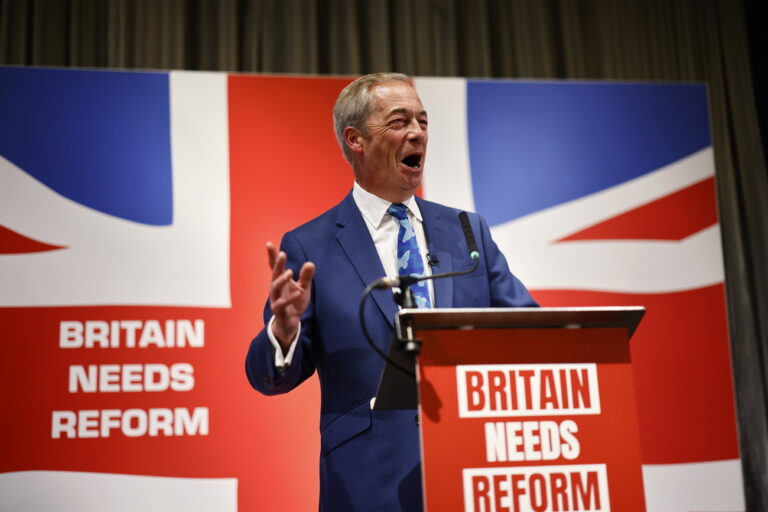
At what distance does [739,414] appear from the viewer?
3.80m

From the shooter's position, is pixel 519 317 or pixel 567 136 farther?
pixel 567 136

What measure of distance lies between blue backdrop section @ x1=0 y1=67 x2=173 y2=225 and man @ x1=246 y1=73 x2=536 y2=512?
42.3 inches

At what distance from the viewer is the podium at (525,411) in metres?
1.48

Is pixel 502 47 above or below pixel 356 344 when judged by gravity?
above

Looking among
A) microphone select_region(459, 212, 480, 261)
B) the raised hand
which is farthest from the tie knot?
the raised hand

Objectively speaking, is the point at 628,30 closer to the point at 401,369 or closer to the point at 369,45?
the point at 369,45

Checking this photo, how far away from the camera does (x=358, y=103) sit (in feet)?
7.89

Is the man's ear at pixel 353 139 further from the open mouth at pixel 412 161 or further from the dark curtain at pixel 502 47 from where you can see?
the dark curtain at pixel 502 47

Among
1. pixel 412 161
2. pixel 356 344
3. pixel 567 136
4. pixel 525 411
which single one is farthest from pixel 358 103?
pixel 567 136

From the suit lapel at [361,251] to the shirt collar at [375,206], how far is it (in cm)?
→ 3

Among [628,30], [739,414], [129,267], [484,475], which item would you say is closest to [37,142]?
[129,267]

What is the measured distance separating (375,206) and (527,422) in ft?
3.11

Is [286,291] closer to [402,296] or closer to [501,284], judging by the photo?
[402,296]

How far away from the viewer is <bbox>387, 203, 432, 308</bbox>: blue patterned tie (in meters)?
2.09
